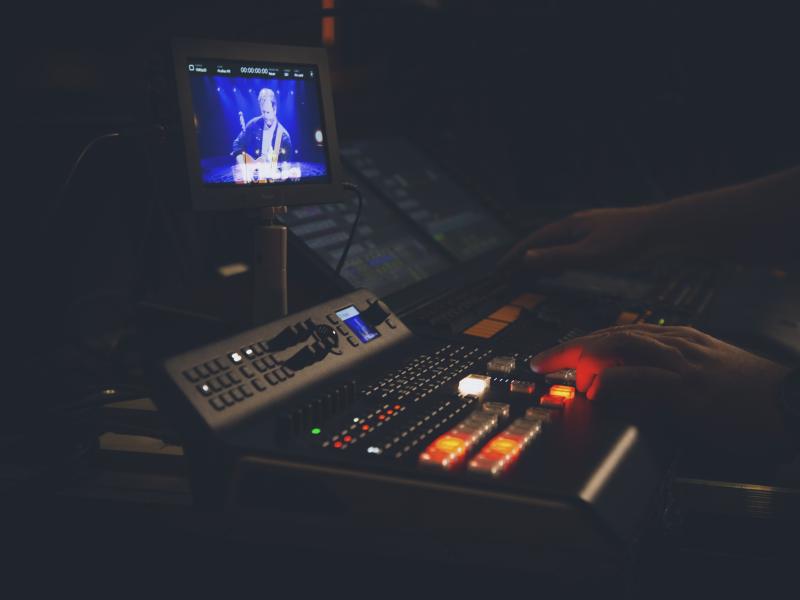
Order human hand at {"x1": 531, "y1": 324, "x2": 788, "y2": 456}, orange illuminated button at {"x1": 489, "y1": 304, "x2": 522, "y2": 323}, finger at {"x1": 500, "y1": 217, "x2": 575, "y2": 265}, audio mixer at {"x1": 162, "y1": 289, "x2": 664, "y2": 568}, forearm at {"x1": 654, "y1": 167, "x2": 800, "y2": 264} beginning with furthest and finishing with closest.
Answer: finger at {"x1": 500, "y1": 217, "x2": 575, "y2": 265}
forearm at {"x1": 654, "y1": 167, "x2": 800, "y2": 264}
orange illuminated button at {"x1": 489, "y1": 304, "x2": 522, "y2": 323}
human hand at {"x1": 531, "y1": 324, "x2": 788, "y2": 456}
audio mixer at {"x1": 162, "y1": 289, "x2": 664, "y2": 568}

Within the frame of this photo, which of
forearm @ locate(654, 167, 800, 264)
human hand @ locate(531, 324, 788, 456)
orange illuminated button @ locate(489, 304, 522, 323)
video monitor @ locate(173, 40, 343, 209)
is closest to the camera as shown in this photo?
human hand @ locate(531, 324, 788, 456)

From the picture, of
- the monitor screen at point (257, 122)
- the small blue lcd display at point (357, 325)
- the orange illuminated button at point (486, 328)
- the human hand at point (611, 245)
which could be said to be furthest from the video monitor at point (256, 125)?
the human hand at point (611, 245)

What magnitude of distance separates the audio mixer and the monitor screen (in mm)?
219

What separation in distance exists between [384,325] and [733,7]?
1.85 m

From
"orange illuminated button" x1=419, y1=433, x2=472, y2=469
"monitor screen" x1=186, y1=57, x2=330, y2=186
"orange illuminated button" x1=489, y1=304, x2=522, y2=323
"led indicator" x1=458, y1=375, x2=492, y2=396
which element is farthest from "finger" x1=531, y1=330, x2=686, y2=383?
"monitor screen" x1=186, y1=57, x2=330, y2=186

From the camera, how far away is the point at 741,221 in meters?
1.49

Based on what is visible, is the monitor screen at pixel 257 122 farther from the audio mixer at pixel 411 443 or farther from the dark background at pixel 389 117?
the audio mixer at pixel 411 443

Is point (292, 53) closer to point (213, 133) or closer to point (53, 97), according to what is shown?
point (213, 133)

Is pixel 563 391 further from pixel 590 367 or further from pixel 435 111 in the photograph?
pixel 435 111

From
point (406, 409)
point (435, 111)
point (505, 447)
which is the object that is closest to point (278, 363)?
point (406, 409)

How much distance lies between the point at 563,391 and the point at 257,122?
52 centimetres

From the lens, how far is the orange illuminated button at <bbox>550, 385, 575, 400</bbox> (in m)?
0.89

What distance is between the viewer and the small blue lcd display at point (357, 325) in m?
1.02

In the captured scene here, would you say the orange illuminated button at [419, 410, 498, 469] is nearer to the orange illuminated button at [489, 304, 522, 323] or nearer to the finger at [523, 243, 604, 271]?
the orange illuminated button at [489, 304, 522, 323]
